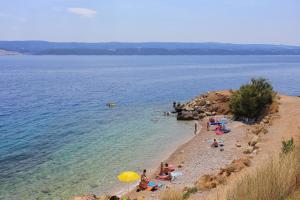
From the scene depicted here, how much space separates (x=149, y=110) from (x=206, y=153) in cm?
2434

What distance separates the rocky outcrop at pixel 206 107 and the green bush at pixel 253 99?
498cm

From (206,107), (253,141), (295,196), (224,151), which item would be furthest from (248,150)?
(206,107)

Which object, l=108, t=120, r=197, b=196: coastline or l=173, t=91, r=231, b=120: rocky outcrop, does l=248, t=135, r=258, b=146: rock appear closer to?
l=108, t=120, r=197, b=196: coastline

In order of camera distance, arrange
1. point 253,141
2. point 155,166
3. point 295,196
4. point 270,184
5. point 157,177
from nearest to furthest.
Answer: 1. point 270,184
2. point 295,196
3. point 157,177
4. point 155,166
5. point 253,141

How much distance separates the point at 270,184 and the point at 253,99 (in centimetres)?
3358

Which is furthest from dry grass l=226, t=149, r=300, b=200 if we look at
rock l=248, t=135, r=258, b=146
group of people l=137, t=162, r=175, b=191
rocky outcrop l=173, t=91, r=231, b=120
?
rocky outcrop l=173, t=91, r=231, b=120

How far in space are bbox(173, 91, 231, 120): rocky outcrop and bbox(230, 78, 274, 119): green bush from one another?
16.3 feet

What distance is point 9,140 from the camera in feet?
115

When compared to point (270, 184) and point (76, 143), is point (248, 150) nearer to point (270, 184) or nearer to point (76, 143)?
point (76, 143)

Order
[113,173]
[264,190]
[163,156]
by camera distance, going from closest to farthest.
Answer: [264,190] → [113,173] → [163,156]

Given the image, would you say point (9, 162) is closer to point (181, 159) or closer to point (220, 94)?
point (181, 159)

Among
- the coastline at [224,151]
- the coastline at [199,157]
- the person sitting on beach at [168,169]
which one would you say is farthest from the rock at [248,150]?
the person sitting on beach at [168,169]

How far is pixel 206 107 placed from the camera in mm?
49250

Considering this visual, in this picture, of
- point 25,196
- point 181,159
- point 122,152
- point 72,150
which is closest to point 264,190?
point 25,196
